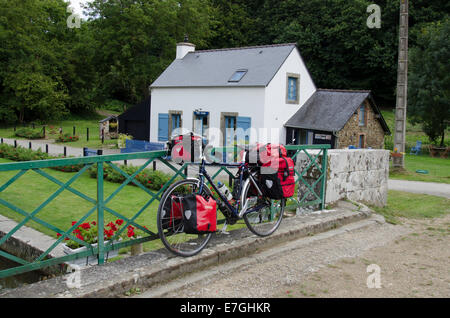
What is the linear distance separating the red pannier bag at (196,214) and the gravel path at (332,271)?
518 mm

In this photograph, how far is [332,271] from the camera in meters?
A: 4.95

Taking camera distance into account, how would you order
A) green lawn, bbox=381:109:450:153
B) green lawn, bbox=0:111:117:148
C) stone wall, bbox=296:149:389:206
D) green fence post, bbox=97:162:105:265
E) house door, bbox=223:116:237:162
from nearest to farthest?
green fence post, bbox=97:162:105:265 → stone wall, bbox=296:149:389:206 → house door, bbox=223:116:237:162 → green lawn, bbox=0:111:117:148 → green lawn, bbox=381:109:450:153

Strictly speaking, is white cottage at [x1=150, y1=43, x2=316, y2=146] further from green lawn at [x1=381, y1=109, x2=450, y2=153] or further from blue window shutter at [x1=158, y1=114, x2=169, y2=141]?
green lawn at [x1=381, y1=109, x2=450, y2=153]

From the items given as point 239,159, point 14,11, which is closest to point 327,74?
point 14,11

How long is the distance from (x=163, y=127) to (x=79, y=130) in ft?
43.4

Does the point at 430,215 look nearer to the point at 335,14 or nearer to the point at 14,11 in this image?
the point at 14,11

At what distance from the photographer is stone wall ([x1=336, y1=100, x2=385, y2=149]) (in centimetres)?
2228

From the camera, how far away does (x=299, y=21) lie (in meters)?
51.5

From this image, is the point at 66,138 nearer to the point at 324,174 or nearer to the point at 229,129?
the point at 229,129

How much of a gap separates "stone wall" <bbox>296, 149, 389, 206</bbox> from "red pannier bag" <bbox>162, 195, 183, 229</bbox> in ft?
11.3

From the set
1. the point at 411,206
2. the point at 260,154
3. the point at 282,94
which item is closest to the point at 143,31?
the point at 282,94

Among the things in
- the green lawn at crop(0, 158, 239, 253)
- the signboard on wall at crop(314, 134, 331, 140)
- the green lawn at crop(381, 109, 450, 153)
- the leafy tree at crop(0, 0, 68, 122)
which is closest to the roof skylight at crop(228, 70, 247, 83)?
the signboard on wall at crop(314, 134, 331, 140)

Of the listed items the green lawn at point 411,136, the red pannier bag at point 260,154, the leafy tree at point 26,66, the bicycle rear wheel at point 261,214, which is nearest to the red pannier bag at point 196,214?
the bicycle rear wheel at point 261,214

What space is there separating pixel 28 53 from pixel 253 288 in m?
41.8
